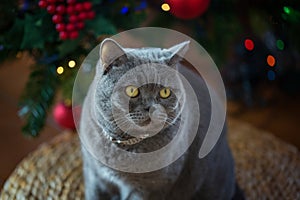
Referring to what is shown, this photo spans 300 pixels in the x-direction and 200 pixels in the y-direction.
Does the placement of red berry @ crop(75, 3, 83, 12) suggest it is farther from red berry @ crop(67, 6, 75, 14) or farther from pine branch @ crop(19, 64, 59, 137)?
pine branch @ crop(19, 64, 59, 137)

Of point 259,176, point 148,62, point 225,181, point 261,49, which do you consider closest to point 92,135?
point 148,62

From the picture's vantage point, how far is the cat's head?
666 millimetres

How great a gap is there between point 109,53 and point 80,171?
438mm

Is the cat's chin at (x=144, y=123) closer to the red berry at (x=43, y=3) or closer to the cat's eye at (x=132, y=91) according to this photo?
the cat's eye at (x=132, y=91)

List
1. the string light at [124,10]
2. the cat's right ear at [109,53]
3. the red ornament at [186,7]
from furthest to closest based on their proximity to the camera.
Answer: the string light at [124,10], the red ornament at [186,7], the cat's right ear at [109,53]

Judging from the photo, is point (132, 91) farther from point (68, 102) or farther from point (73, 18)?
point (68, 102)

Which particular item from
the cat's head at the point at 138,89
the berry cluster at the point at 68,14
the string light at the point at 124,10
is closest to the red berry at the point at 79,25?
the berry cluster at the point at 68,14

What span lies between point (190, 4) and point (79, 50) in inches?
10.1

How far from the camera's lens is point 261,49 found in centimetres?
136

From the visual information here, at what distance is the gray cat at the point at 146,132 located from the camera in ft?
2.20

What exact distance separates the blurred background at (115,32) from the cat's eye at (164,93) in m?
0.18

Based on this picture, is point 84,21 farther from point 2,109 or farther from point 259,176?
point 2,109

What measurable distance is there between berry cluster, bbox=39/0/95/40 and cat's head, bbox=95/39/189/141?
0.62 feet

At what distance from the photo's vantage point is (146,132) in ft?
2.30
